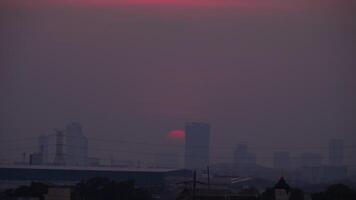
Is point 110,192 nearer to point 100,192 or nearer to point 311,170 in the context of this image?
point 100,192

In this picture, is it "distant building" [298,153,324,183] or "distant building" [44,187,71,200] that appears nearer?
"distant building" [44,187,71,200]

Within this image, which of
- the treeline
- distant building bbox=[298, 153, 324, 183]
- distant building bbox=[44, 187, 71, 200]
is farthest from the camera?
distant building bbox=[298, 153, 324, 183]

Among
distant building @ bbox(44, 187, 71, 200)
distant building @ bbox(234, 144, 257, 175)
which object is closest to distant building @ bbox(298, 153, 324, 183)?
distant building @ bbox(234, 144, 257, 175)

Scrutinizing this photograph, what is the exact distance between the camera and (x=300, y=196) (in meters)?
21.9

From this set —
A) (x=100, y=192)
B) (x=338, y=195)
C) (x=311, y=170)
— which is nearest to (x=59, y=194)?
(x=338, y=195)

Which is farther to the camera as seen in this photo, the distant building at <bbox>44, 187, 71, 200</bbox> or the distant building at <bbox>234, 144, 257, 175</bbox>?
the distant building at <bbox>234, 144, 257, 175</bbox>

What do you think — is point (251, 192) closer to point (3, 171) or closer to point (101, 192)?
point (101, 192)

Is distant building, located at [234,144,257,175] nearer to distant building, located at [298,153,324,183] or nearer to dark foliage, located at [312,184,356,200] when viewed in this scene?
distant building, located at [298,153,324,183]

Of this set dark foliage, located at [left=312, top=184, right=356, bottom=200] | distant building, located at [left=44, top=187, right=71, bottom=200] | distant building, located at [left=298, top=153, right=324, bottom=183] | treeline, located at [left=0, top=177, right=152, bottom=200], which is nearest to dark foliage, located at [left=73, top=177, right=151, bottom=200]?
treeline, located at [left=0, top=177, right=152, bottom=200]

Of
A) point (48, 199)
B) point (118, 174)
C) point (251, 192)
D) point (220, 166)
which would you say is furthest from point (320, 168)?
point (48, 199)

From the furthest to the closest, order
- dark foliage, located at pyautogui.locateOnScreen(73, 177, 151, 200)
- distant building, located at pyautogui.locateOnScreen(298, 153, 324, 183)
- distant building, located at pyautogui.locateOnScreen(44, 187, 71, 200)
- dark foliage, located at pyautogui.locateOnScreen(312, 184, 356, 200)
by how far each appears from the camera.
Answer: distant building, located at pyautogui.locateOnScreen(298, 153, 324, 183), dark foliage, located at pyautogui.locateOnScreen(73, 177, 151, 200), dark foliage, located at pyautogui.locateOnScreen(312, 184, 356, 200), distant building, located at pyautogui.locateOnScreen(44, 187, 71, 200)

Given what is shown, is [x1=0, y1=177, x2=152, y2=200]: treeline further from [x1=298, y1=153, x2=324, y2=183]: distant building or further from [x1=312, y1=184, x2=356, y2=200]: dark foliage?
[x1=298, y1=153, x2=324, y2=183]: distant building

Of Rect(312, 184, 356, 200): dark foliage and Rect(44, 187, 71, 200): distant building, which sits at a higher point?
Rect(312, 184, 356, 200): dark foliage

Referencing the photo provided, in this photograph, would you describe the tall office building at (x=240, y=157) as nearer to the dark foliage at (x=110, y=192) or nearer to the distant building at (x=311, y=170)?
the distant building at (x=311, y=170)
